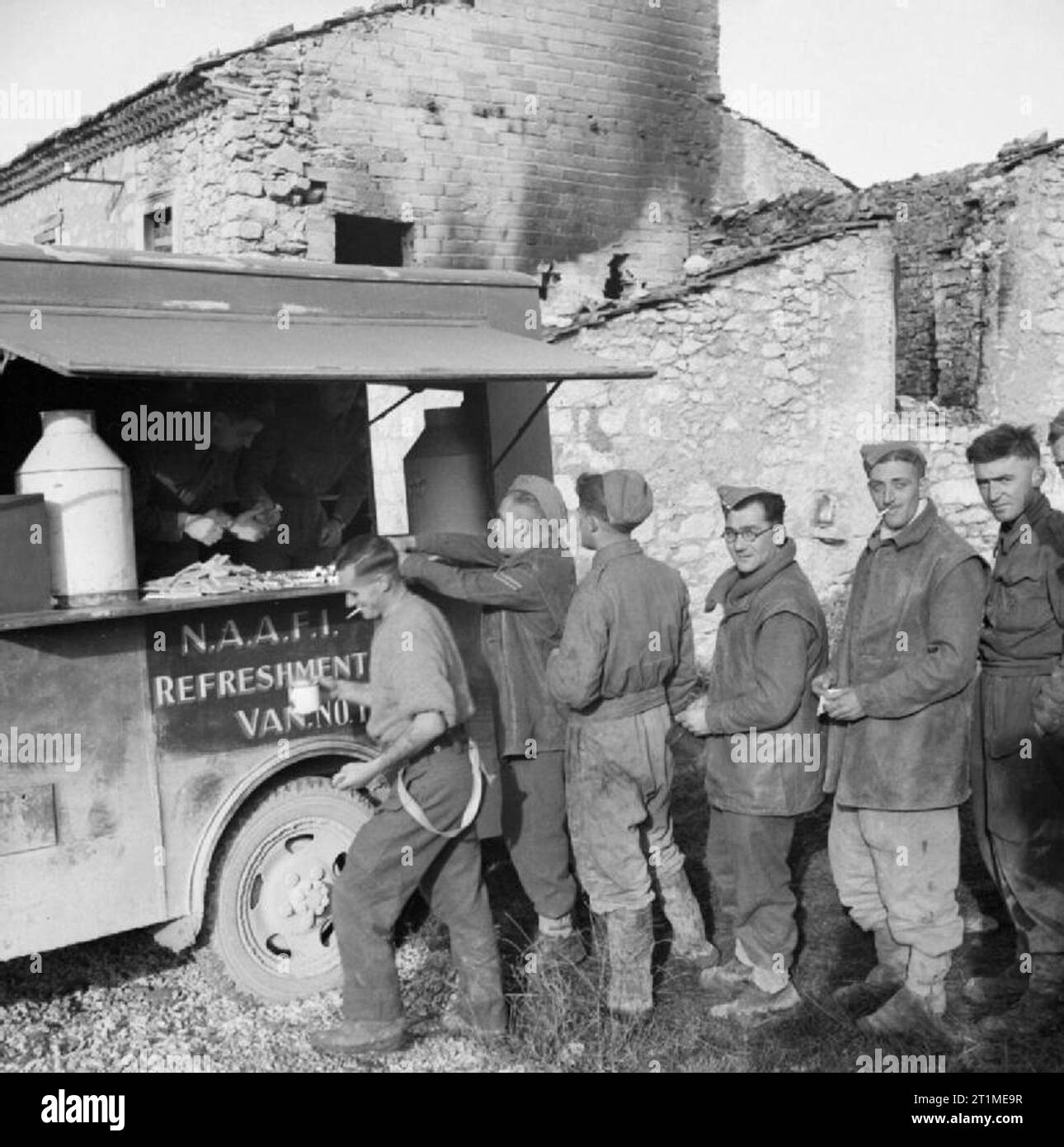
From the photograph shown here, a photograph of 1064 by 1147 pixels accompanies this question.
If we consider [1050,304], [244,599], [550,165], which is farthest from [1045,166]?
[244,599]

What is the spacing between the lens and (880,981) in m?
4.72

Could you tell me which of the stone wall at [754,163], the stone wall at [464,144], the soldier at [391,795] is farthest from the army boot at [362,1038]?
the stone wall at [754,163]

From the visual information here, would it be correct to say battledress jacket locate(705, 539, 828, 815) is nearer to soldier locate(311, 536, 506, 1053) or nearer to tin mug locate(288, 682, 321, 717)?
soldier locate(311, 536, 506, 1053)

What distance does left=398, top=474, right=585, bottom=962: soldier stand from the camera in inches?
198

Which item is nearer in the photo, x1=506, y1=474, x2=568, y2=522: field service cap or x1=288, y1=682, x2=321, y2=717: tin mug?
x1=288, y1=682, x2=321, y2=717: tin mug

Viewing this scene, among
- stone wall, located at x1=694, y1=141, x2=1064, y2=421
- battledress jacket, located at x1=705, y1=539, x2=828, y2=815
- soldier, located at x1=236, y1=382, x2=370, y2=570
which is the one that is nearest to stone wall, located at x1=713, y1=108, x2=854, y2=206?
stone wall, located at x1=694, y1=141, x2=1064, y2=421

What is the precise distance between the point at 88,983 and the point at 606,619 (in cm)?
252

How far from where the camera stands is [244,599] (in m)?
4.54

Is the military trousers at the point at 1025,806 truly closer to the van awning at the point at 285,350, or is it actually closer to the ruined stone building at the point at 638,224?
the van awning at the point at 285,350

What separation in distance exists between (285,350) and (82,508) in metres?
0.94

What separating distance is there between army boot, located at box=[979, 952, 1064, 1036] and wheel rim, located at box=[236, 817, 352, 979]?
2.45m

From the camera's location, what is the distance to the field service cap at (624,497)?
466 centimetres

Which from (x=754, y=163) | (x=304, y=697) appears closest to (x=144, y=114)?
(x=754, y=163)
